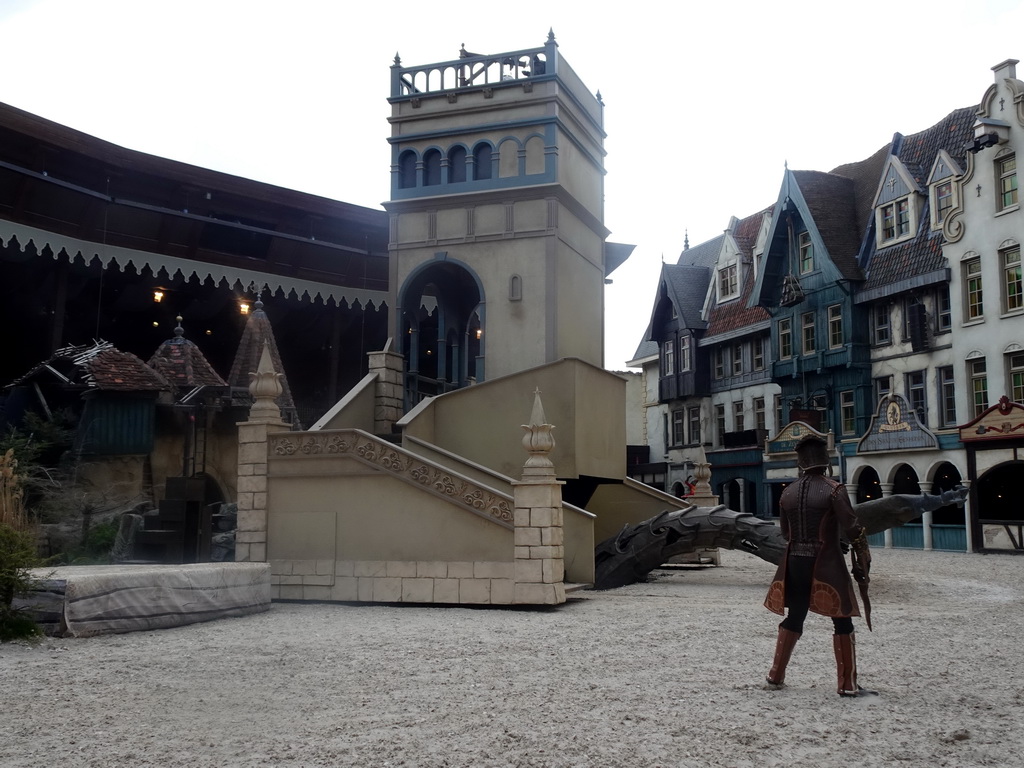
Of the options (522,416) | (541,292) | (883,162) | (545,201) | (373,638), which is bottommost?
(373,638)

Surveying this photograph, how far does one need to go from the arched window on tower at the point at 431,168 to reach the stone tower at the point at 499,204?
0.02 m

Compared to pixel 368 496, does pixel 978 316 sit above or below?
above

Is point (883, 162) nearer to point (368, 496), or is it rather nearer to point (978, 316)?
point (978, 316)

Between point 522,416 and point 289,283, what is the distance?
37.8ft

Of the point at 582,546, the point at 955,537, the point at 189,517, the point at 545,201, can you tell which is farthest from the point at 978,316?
the point at 189,517

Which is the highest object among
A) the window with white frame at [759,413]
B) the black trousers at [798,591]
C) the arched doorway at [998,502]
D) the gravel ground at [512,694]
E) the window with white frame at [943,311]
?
the window with white frame at [943,311]

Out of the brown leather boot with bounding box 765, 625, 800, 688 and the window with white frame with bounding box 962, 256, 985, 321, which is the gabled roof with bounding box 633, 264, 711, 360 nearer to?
the window with white frame with bounding box 962, 256, 985, 321

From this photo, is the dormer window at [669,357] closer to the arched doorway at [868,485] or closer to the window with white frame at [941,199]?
the arched doorway at [868,485]

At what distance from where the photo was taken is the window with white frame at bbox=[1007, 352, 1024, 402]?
26594 mm

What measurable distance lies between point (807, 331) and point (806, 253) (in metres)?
2.84

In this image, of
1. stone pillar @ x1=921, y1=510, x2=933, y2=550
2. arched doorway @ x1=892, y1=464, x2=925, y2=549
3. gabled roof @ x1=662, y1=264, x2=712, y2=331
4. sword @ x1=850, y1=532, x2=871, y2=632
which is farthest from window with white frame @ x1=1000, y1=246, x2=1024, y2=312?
sword @ x1=850, y1=532, x2=871, y2=632

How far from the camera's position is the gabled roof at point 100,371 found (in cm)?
2027

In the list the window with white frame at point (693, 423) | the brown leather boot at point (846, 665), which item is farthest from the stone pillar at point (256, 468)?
the window with white frame at point (693, 423)

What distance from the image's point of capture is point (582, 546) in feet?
50.5
